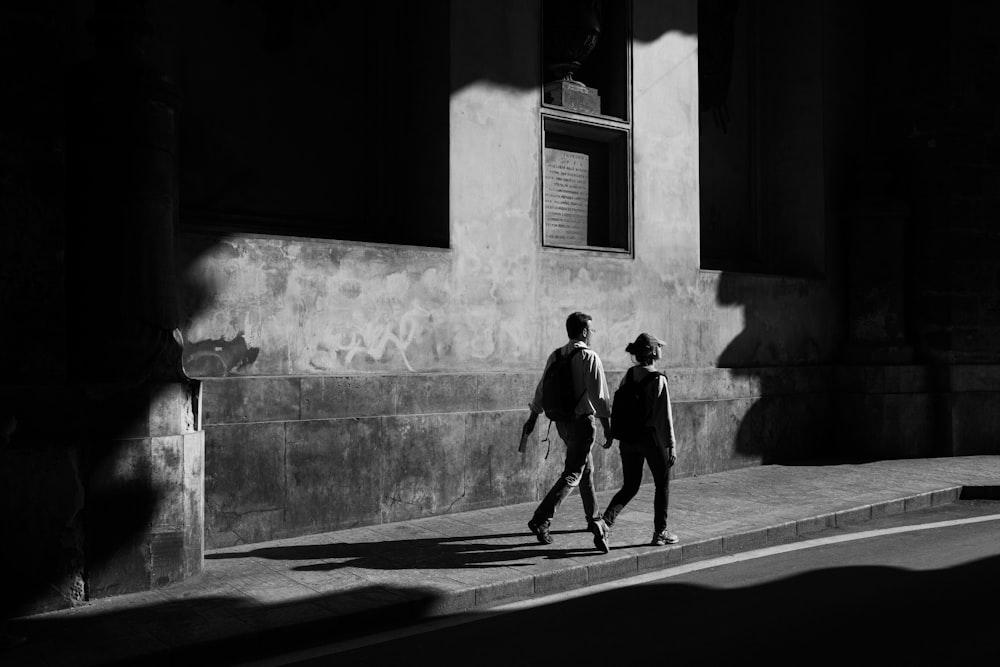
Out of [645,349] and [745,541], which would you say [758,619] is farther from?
[645,349]

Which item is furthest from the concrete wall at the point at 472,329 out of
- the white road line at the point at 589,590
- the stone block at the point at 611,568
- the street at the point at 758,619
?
the street at the point at 758,619

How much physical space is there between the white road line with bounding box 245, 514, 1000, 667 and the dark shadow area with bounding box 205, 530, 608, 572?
514 millimetres

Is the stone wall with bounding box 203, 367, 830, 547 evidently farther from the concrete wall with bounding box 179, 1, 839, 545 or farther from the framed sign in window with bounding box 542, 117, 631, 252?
the framed sign in window with bounding box 542, 117, 631, 252

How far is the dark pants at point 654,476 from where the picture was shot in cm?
699

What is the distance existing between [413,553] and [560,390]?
169cm

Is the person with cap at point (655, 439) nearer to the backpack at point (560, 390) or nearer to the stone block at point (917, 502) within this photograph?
the backpack at point (560, 390)

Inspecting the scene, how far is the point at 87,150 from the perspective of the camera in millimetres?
6086

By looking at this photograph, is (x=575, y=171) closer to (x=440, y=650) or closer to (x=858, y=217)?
(x=858, y=217)

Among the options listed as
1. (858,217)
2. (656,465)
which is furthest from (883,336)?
(656,465)

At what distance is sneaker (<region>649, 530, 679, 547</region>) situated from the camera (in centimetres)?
706

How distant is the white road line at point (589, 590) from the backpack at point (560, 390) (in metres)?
1.33

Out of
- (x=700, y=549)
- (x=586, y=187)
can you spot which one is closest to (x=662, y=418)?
(x=700, y=549)

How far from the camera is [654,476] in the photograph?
23.1 feet

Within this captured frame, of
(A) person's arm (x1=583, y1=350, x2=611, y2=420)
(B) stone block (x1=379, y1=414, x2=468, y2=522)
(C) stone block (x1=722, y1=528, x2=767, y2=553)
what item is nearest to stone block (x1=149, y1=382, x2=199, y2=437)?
(B) stone block (x1=379, y1=414, x2=468, y2=522)
